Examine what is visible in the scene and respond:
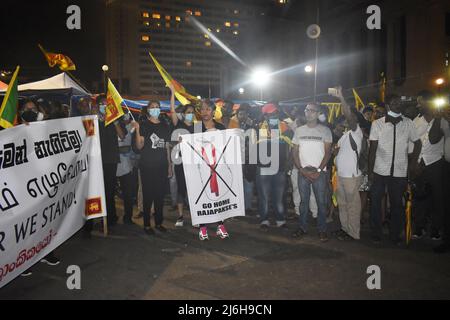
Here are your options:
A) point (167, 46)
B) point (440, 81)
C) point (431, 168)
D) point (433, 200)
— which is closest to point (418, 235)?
point (433, 200)

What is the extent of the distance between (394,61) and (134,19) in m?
174

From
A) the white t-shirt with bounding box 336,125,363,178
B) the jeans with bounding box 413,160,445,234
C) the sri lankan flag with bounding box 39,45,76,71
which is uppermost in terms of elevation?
the sri lankan flag with bounding box 39,45,76,71

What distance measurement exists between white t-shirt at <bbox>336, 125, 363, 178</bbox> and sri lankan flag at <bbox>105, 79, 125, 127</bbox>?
360 cm

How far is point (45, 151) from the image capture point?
4.91 m

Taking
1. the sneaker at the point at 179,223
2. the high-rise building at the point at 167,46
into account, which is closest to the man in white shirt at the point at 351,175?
the sneaker at the point at 179,223

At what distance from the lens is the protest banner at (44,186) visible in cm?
Answer: 414

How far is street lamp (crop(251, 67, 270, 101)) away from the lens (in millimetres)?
43597

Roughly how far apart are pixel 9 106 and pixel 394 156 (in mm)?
5207

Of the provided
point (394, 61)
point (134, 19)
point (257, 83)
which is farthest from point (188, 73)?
point (394, 61)

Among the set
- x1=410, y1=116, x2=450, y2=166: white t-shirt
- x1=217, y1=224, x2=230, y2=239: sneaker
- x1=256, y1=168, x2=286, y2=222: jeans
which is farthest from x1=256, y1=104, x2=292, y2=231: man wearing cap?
x1=410, y1=116, x2=450, y2=166: white t-shirt

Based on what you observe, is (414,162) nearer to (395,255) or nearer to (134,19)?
(395,255)

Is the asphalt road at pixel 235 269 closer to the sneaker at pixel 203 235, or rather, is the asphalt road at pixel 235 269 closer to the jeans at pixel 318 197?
the sneaker at pixel 203 235

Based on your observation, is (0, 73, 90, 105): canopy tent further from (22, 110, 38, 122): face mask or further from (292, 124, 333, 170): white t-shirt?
(292, 124, 333, 170): white t-shirt

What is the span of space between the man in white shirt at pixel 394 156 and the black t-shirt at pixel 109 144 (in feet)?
14.1
